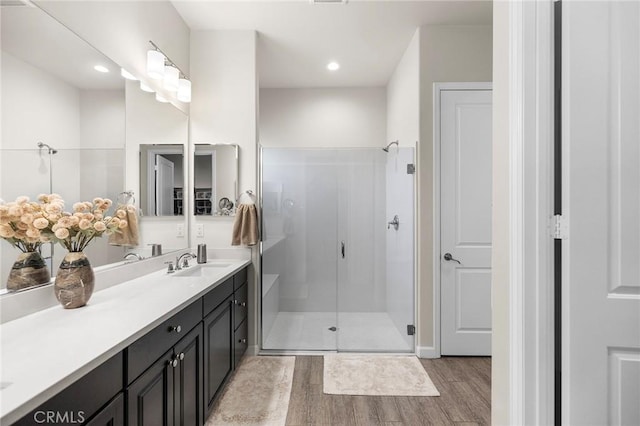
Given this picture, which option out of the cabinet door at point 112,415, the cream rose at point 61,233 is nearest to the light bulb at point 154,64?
the cream rose at point 61,233

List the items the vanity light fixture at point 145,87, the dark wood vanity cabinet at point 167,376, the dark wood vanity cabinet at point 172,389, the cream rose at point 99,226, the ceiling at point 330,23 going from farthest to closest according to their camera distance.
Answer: the ceiling at point 330,23 → the vanity light fixture at point 145,87 → the cream rose at point 99,226 → the dark wood vanity cabinet at point 172,389 → the dark wood vanity cabinet at point 167,376

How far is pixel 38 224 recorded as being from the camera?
47.3 inches

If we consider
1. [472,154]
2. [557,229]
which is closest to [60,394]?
[557,229]

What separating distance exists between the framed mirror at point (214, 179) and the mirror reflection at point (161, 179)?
0.46 ft

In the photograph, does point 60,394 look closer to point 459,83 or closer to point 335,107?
point 459,83

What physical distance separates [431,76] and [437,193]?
101cm

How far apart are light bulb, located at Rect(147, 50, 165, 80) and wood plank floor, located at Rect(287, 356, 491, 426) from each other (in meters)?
2.42

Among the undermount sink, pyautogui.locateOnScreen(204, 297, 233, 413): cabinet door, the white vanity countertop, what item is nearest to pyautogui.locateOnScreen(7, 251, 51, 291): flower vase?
the white vanity countertop

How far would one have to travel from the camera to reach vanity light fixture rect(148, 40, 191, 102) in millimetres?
2186

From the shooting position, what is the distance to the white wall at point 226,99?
276 centimetres

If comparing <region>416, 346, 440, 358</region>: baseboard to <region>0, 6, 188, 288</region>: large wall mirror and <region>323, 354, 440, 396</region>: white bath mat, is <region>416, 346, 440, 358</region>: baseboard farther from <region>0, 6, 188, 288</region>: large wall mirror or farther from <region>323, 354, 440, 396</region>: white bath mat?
<region>0, 6, 188, 288</region>: large wall mirror

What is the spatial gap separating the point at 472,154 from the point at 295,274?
77.0 inches

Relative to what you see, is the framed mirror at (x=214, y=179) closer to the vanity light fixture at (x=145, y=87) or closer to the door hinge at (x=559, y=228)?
the vanity light fixture at (x=145, y=87)

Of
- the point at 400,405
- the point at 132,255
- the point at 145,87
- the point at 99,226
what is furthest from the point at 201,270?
the point at 400,405
